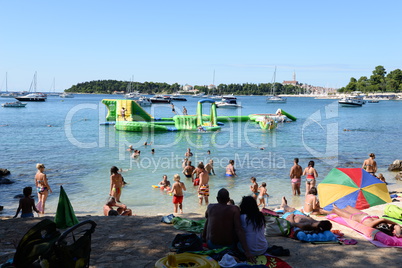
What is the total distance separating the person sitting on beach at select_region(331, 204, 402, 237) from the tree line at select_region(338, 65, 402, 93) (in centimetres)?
14200

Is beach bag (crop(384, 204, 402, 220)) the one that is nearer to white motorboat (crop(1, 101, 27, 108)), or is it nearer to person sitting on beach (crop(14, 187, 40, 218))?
person sitting on beach (crop(14, 187, 40, 218))

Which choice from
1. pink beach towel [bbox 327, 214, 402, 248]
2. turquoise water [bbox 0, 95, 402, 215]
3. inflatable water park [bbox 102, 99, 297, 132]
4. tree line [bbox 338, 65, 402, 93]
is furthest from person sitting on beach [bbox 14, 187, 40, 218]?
tree line [bbox 338, 65, 402, 93]

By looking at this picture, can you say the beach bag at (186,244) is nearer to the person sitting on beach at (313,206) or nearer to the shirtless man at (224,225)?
the shirtless man at (224,225)

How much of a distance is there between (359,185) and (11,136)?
103 ft

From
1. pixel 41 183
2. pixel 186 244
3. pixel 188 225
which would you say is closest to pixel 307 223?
pixel 188 225

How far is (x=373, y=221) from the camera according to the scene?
661 cm

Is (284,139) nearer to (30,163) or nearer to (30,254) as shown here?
(30,163)

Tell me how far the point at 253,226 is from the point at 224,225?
408 millimetres

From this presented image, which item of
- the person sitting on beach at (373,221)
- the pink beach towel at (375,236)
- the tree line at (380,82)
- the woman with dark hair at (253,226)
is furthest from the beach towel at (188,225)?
the tree line at (380,82)

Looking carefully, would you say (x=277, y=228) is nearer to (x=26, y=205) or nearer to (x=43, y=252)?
(x=43, y=252)

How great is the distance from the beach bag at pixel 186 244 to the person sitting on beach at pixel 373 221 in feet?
11.4

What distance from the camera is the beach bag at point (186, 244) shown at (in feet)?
16.7

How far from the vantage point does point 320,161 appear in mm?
18922

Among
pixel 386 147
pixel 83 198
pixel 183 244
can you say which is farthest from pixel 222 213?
pixel 386 147
